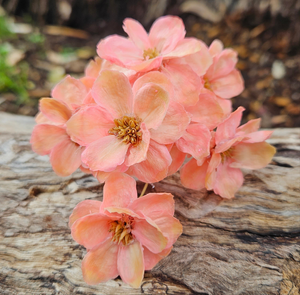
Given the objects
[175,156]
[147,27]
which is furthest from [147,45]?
[147,27]

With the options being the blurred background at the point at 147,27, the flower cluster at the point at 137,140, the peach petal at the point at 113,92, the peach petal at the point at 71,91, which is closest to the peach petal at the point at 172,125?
the flower cluster at the point at 137,140

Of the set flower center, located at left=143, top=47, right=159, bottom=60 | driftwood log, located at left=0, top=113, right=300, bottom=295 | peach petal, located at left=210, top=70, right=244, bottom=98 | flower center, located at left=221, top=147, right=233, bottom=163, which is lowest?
driftwood log, located at left=0, top=113, right=300, bottom=295

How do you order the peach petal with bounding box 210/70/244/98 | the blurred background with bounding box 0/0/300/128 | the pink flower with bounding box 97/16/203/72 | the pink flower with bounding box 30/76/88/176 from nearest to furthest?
1. the pink flower with bounding box 97/16/203/72
2. the pink flower with bounding box 30/76/88/176
3. the peach petal with bounding box 210/70/244/98
4. the blurred background with bounding box 0/0/300/128

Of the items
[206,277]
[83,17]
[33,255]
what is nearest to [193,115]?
[206,277]

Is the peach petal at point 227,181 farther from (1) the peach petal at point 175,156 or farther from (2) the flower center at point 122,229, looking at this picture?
(2) the flower center at point 122,229

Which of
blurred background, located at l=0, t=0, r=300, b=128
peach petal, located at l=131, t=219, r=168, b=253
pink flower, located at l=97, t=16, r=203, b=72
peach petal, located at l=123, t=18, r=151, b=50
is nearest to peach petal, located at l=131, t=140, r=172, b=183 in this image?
peach petal, located at l=131, t=219, r=168, b=253

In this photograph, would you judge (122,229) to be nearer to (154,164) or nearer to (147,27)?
(154,164)

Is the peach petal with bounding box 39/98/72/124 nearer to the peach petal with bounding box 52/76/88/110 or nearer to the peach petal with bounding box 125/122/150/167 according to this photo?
the peach petal with bounding box 52/76/88/110
